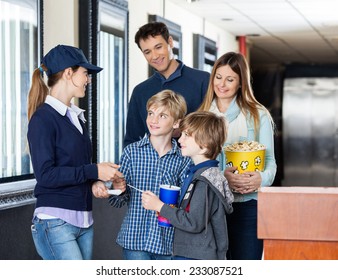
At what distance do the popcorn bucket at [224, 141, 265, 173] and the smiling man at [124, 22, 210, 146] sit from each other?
604 millimetres

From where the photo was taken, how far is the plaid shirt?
260 centimetres

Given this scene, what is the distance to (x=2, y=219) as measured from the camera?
3.73m

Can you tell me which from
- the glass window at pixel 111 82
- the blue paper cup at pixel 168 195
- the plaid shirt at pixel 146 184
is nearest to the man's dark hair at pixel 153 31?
the plaid shirt at pixel 146 184

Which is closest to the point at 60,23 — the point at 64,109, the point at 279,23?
the point at 64,109

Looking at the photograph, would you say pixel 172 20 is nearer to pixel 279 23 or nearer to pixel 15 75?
pixel 279 23

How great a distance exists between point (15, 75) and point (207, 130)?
65.7 inches

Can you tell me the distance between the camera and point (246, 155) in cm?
265

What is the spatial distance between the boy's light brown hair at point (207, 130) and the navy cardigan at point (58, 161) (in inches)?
14.4

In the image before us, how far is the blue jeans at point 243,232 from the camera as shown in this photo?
281 cm

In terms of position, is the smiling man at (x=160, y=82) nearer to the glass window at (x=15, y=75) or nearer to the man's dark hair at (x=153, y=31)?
the man's dark hair at (x=153, y=31)

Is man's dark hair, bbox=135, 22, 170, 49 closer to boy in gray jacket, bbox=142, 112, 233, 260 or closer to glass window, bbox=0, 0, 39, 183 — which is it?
glass window, bbox=0, 0, 39, 183

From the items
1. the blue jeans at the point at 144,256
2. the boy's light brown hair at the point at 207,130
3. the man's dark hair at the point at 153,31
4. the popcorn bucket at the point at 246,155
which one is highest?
the man's dark hair at the point at 153,31

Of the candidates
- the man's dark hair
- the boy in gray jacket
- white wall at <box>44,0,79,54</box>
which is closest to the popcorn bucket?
the boy in gray jacket
